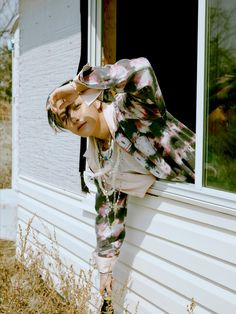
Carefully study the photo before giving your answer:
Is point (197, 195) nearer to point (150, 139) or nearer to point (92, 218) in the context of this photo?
point (150, 139)

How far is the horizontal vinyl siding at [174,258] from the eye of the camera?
2.61 metres

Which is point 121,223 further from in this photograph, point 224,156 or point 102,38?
point 102,38

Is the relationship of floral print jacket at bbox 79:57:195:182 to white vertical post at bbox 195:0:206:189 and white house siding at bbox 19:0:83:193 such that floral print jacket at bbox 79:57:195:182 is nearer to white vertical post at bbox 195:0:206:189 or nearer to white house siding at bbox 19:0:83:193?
white vertical post at bbox 195:0:206:189

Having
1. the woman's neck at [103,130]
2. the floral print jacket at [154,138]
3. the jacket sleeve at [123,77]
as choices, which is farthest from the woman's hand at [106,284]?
the jacket sleeve at [123,77]

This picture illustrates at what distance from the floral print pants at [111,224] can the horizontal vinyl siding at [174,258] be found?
0.12 m

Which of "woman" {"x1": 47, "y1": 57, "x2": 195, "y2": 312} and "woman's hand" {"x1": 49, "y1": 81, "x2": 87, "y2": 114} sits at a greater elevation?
"woman's hand" {"x1": 49, "y1": 81, "x2": 87, "y2": 114}

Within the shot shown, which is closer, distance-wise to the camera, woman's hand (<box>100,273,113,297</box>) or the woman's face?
the woman's face

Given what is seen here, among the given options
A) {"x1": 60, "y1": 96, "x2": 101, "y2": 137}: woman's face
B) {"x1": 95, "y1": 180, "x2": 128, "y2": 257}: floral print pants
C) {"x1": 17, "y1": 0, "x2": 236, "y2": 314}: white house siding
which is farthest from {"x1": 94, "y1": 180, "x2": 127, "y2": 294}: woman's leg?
{"x1": 60, "y1": 96, "x2": 101, "y2": 137}: woman's face

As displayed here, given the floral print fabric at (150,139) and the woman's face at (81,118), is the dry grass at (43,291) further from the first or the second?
the woman's face at (81,118)

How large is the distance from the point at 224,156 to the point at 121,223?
3.19 ft

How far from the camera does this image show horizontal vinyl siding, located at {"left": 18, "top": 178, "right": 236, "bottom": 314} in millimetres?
2607

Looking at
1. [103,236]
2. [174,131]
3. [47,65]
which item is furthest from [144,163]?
[47,65]

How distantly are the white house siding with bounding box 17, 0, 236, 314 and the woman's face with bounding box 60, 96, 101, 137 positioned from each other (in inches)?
21.9

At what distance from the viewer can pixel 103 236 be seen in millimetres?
3236
